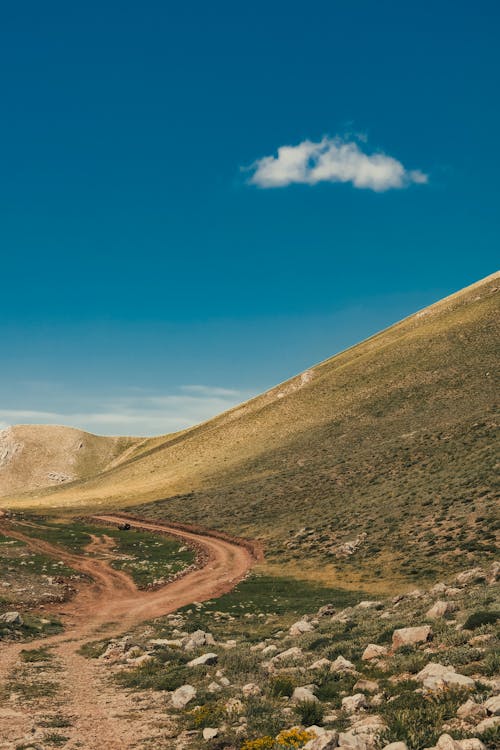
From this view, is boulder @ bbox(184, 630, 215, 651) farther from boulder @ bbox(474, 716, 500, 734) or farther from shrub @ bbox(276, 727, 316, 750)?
boulder @ bbox(474, 716, 500, 734)

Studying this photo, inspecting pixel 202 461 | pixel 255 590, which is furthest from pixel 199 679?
pixel 202 461

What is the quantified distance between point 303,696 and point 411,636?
4557 millimetres

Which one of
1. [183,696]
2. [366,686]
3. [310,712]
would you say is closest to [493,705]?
[366,686]

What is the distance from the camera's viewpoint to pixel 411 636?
15.6 metres

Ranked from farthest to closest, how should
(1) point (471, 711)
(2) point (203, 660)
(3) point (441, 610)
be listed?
(3) point (441, 610), (2) point (203, 660), (1) point (471, 711)

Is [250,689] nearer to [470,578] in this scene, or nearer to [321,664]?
[321,664]

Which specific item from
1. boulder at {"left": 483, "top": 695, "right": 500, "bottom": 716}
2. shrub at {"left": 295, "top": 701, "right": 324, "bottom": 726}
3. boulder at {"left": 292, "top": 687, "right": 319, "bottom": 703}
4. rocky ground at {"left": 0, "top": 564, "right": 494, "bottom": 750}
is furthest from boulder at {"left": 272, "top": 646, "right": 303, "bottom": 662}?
boulder at {"left": 483, "top": 695, "right": 500, "bottom": 716}

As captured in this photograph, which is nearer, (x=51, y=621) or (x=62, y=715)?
(x=62, y=715)

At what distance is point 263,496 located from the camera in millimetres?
70188

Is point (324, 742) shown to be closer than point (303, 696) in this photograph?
Yes

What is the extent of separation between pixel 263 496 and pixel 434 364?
48.2 m

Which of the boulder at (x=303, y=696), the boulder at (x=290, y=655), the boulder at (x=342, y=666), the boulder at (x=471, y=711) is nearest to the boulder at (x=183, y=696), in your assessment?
the boulder at (x=303, y=696)

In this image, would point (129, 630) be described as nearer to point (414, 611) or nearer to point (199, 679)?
point (199, 679)

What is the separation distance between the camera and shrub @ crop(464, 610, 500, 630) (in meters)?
15.4
